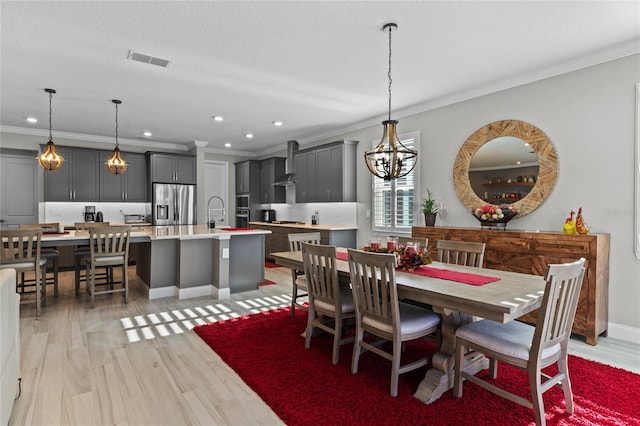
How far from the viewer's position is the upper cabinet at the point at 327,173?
6.36 m

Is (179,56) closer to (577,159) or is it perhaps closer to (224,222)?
(577,159)

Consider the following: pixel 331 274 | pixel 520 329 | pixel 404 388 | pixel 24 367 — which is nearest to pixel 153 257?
pixel 24 367

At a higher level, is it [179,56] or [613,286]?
[179,56]

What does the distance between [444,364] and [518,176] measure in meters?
2.72

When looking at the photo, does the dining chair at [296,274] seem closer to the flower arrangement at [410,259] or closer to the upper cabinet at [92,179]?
the flower arrangement at [410,259]

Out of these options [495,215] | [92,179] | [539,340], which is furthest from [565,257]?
[92,179]

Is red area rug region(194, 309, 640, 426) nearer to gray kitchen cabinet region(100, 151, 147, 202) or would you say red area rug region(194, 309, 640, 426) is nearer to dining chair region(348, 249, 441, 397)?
dining chair region(348, 249, 441, 397)

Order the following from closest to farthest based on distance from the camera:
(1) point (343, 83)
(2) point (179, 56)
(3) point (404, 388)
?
(3) point (404, 388), (2) point (179, 56), (1) point (343, 83)

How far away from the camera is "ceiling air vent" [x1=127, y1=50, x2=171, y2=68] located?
11.5ft

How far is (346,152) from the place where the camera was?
20.8 feet

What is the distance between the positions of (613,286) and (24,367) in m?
5.13

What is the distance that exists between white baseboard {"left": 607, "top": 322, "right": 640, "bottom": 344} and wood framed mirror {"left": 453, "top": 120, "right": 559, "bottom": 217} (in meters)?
1.35

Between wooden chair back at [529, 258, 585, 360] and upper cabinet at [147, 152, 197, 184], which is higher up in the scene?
upper cabinet at [147, 152, 197, 184]

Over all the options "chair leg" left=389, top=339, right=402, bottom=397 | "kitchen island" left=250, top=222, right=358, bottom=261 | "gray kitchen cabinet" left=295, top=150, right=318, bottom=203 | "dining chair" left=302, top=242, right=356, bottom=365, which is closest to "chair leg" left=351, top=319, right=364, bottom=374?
"dining chair" left=302, top=242, right=356, bottom=365
